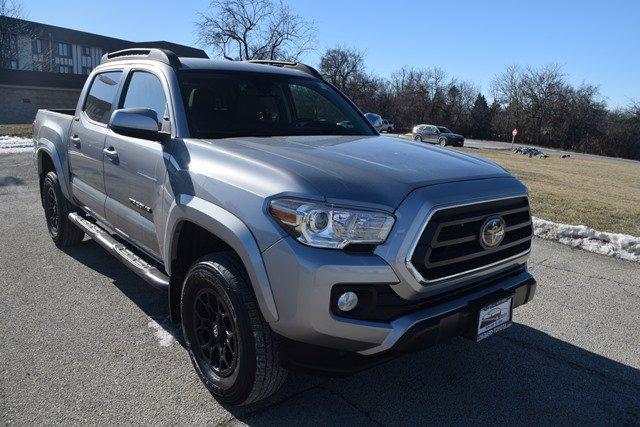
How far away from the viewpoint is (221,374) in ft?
9.14

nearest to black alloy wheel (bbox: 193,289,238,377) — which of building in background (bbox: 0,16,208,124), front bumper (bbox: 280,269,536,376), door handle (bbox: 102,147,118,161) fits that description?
front bumper (bbox: 280,269,536,376)

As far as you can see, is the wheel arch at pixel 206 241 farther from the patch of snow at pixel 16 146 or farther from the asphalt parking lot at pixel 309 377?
the patch of snow at pixel 16 146

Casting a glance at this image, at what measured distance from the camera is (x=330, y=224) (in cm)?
228

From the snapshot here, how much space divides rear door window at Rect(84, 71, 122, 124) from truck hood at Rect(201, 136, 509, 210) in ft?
→ 5.51

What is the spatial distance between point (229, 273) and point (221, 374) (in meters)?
0.65

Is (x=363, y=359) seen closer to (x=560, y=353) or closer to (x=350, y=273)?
(x=350, y=273)

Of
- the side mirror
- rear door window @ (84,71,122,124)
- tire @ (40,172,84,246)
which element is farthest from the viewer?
tire @ (40,172,84,246)

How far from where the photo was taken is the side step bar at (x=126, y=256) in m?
3.31

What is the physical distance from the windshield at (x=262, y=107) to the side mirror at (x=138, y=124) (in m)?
0.23

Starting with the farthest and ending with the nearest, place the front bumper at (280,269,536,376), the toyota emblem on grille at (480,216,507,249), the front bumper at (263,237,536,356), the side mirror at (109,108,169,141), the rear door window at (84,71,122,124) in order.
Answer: the rear door window at (84,71,122,124)
the side mirror at (109,108,169,141)
the toyota emblem on grille at (480,216,507,249)
the front bumper at (280,269,536,376)
the front bumper at (263,237,536,356)

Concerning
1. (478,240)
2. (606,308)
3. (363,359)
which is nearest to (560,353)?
(606,308)

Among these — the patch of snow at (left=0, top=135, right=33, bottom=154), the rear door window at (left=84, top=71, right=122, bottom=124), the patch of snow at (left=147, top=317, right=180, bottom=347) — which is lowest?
the patch of snow at (left=0, top=135, right=33, bottom=154)

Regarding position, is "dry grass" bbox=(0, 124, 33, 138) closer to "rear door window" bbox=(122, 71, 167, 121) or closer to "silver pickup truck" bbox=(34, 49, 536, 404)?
"rear door window" bbox=(122, 71, 167, 121)

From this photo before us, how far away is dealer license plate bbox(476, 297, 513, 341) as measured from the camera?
265cm
